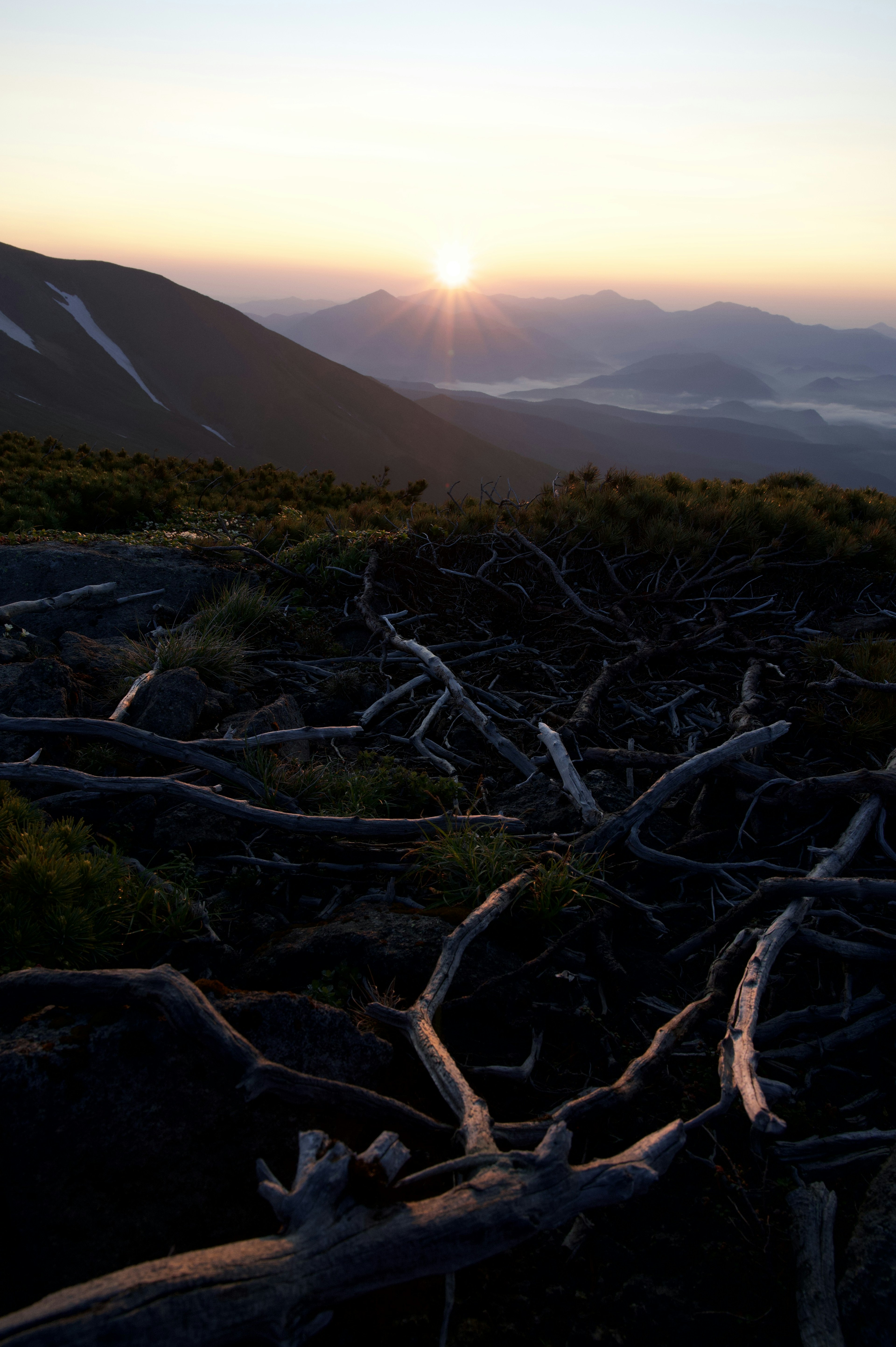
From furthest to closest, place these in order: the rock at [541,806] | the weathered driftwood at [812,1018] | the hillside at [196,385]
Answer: the hillside at [196,385] → the rock at [541,806] → the weathered driftwood at [812,1018]

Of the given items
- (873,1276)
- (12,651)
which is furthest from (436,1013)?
(12,651)

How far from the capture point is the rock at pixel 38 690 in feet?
14.1

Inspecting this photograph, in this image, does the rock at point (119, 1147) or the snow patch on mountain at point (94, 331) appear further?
the snow patch on mountain at point (94, 331)

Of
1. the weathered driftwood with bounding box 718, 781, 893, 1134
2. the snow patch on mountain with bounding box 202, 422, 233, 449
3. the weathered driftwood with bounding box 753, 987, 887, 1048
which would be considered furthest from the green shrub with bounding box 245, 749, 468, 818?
the snow patch on mountain with bounding box 202, 422, 233, 449

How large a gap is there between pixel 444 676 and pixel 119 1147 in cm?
350

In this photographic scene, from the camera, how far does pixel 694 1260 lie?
1988mm

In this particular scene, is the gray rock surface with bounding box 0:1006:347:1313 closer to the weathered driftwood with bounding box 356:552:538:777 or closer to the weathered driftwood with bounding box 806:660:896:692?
the weathered driftwood with bounding box 356:552:538:777

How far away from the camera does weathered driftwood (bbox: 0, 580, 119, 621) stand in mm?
5562

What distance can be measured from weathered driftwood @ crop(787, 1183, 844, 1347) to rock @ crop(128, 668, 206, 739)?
12.3 feet

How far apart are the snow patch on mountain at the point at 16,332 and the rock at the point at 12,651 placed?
556 feet

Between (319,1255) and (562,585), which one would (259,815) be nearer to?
(319,1255)

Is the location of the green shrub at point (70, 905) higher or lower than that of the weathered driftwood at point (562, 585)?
lower

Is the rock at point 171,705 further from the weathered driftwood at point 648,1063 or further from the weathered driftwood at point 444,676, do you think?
the weathered driftwood at point 648,1063

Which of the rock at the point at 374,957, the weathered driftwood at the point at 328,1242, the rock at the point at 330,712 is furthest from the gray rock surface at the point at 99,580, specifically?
the weathered driftwood at the point at 328,1242
